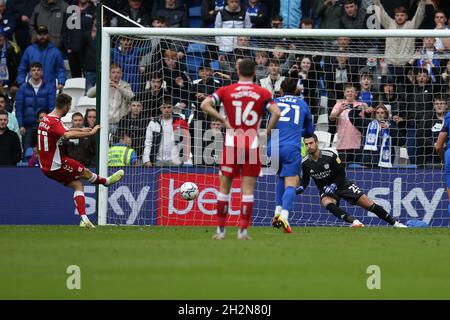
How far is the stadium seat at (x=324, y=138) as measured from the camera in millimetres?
21172

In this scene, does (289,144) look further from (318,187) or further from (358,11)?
(358,11)

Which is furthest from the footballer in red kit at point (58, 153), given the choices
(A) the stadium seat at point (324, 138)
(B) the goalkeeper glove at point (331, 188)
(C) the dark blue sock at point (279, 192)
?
(A) the stadium seat at point (324, 138)

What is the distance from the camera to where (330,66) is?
21266 millimetres

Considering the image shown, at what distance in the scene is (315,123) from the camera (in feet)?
69.9

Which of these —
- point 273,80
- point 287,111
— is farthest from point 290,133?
point 273,80

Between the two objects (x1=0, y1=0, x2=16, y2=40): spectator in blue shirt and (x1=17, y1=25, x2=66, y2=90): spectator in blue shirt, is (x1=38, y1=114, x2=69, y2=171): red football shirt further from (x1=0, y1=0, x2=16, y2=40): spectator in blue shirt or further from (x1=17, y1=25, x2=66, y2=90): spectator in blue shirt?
(x1=0, y1=0, x2=16, y2=40): spectator in blue shirt

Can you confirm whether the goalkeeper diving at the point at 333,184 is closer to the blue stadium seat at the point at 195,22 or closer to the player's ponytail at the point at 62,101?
the player's ponytail at the point at 62,101

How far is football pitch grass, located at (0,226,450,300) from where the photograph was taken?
8625mm

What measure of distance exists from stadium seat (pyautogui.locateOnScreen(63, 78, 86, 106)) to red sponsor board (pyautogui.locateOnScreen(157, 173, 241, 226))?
4.70m

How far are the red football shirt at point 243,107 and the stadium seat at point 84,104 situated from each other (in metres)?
10.5

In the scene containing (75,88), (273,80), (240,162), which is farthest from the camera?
(75,88)

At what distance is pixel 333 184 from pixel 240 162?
6.44m

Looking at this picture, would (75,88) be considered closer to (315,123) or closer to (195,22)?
(195,22)
